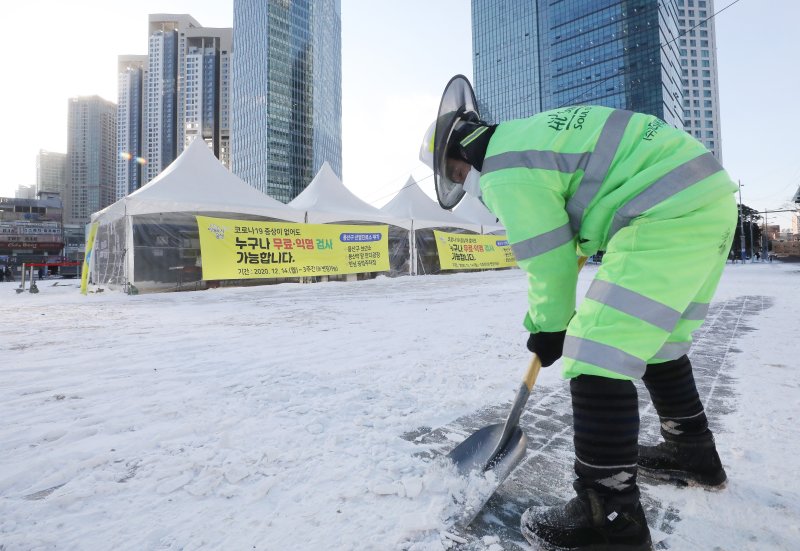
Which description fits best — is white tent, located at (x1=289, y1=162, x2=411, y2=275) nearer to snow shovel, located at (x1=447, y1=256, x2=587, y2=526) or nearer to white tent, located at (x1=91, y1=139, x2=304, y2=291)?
white tent, located at (x1=91, y1=139, x2=304, y2=291)

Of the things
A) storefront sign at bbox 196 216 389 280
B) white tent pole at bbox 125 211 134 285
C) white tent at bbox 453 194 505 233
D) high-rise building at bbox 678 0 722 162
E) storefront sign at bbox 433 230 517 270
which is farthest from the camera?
high-rise building at bbox 678 0 722 162

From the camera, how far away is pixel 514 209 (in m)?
1.17

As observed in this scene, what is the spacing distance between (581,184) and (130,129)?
138937 mm

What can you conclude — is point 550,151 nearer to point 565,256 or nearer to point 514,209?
point 514,209

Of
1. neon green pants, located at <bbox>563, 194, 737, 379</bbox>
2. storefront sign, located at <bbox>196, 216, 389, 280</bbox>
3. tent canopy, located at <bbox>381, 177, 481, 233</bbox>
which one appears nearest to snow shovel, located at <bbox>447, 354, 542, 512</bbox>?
neon green pants, located at <bbox>563, 194, 737, 379</bbox>

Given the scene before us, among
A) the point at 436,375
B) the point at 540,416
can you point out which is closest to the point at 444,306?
the point at 436,375

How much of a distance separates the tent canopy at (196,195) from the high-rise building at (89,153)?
5279 inches

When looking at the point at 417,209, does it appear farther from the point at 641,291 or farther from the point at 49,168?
the point at 49,168

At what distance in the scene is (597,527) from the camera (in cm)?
101

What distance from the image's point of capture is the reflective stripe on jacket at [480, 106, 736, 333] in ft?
3.43

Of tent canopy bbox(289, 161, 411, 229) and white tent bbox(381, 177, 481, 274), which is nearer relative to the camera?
tent canopy bbox(289, 161, 411, 229)

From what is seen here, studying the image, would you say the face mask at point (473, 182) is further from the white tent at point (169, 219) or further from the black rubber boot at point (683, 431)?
the white tent at point (169, 219)

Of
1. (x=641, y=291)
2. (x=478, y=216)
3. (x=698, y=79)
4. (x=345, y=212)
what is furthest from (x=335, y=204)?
(x=698, y=79)

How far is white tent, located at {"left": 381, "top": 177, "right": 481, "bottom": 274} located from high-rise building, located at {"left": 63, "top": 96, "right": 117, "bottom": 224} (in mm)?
134008
